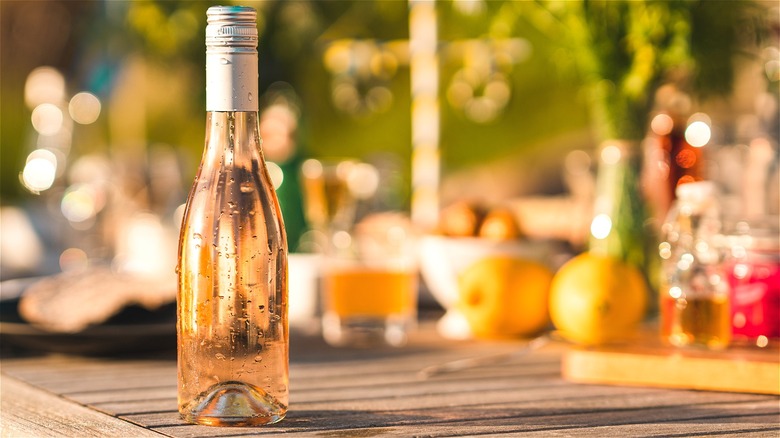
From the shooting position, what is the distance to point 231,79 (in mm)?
1060

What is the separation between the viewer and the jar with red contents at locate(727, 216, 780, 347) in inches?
58.9

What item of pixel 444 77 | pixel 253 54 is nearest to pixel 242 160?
pixel 253 54

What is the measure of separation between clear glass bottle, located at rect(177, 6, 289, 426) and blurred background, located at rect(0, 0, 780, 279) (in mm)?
969

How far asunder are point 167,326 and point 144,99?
6.68 metres

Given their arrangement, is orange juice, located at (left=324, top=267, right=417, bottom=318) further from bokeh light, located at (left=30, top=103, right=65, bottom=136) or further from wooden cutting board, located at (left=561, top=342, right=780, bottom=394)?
bokeh light, located at (left=30, top=103, right=65, bottom=136)

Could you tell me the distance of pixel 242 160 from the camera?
3.59 ft

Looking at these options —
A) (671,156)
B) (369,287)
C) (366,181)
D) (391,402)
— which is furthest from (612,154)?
(366,181)

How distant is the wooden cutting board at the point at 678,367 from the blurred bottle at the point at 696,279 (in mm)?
35

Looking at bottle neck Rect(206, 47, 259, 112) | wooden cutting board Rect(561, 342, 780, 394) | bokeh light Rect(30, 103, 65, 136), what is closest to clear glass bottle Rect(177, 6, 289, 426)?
bottle neck Rect(206, 47, 259, 112)

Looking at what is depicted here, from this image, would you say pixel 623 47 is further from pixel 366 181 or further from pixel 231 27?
pixel 366 181

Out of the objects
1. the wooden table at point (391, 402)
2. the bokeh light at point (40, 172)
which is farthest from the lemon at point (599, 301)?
the bokeh light at point (40, 172)

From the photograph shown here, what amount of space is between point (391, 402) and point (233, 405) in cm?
24

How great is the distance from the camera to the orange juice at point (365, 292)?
1882mm

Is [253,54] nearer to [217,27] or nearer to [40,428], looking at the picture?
[217,27]
